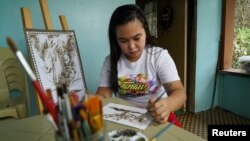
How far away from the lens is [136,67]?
113cm

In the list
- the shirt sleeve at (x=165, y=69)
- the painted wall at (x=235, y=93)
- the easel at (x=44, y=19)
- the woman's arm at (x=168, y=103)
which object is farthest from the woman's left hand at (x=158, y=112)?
the painted wall at (x=235, y=93)

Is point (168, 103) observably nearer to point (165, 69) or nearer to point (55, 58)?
point (165, 69)

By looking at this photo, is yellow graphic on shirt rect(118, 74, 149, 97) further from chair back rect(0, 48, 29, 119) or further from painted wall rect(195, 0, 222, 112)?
painted wall rect(195, 0, 222, 112)

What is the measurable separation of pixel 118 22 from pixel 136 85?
0.32 meters

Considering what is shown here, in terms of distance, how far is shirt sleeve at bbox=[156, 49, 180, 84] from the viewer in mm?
1013

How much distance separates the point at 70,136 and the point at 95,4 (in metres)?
1.56

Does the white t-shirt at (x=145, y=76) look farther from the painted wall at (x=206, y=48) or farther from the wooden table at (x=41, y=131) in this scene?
the painted wall at (x=206, y=48)

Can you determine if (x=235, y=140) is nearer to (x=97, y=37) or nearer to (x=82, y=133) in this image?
(x=82, y=133)

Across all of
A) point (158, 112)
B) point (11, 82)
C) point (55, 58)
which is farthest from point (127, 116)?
point (11, 82)

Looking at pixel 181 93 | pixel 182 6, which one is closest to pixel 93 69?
pixel 181 93

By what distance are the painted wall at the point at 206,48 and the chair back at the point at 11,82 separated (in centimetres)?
189

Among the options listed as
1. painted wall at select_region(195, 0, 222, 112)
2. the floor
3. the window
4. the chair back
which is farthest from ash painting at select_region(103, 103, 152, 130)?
the window

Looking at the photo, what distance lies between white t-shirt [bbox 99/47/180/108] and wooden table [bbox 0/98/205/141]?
1.30 ft

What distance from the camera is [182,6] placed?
251 cm
